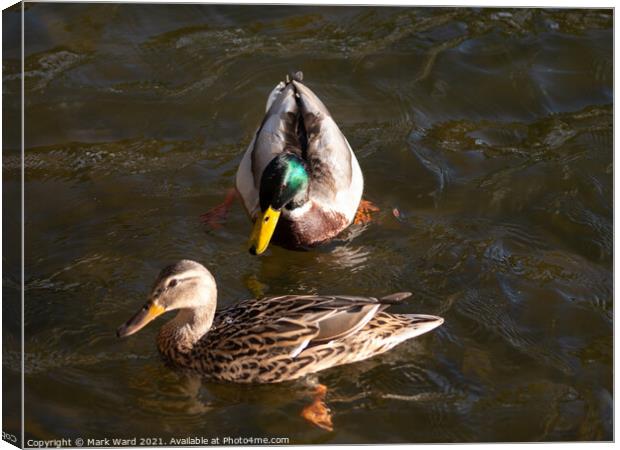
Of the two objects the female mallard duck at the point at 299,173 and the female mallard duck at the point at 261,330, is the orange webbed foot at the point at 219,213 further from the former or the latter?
the female mallard duck at the point at 261,330

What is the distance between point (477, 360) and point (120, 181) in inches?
114

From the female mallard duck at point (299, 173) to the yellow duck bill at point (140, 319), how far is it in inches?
56.3

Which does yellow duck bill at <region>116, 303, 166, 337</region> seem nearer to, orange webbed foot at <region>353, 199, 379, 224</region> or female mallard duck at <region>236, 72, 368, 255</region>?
female mallard duck at <region>236, 72, 368, 255</region>

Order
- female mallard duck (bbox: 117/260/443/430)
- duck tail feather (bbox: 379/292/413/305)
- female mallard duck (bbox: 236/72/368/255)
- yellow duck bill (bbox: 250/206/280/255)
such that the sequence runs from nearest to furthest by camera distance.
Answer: female mallard duck (bbox: 117/260/443/430) < duck tail feather (bbox: 379/292/413/305) < yellow duck bill (bbox: 250/206/280/255) < female mallard duck (bbox: 236/72/368/255)

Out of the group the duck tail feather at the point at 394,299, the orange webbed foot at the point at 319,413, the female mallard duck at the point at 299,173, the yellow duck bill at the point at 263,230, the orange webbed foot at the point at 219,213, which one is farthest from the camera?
the orange webbed foot at the point at 219,213

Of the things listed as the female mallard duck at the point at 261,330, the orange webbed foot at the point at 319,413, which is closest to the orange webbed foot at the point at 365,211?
the female mallard duck at the point at 261,330

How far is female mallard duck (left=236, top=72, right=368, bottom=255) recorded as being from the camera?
8.15m

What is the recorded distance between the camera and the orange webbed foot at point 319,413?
21.9 ft

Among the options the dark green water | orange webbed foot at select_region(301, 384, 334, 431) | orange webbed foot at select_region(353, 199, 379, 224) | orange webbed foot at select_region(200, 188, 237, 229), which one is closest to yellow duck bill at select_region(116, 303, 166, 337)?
the dark green water

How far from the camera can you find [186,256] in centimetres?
805

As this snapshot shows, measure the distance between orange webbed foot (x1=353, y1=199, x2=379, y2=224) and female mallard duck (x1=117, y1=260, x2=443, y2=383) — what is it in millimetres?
1710

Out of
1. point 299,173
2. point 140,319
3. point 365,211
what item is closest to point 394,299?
point 140,319

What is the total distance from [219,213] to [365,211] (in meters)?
1.07

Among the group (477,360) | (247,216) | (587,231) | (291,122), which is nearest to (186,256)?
(247,216)
